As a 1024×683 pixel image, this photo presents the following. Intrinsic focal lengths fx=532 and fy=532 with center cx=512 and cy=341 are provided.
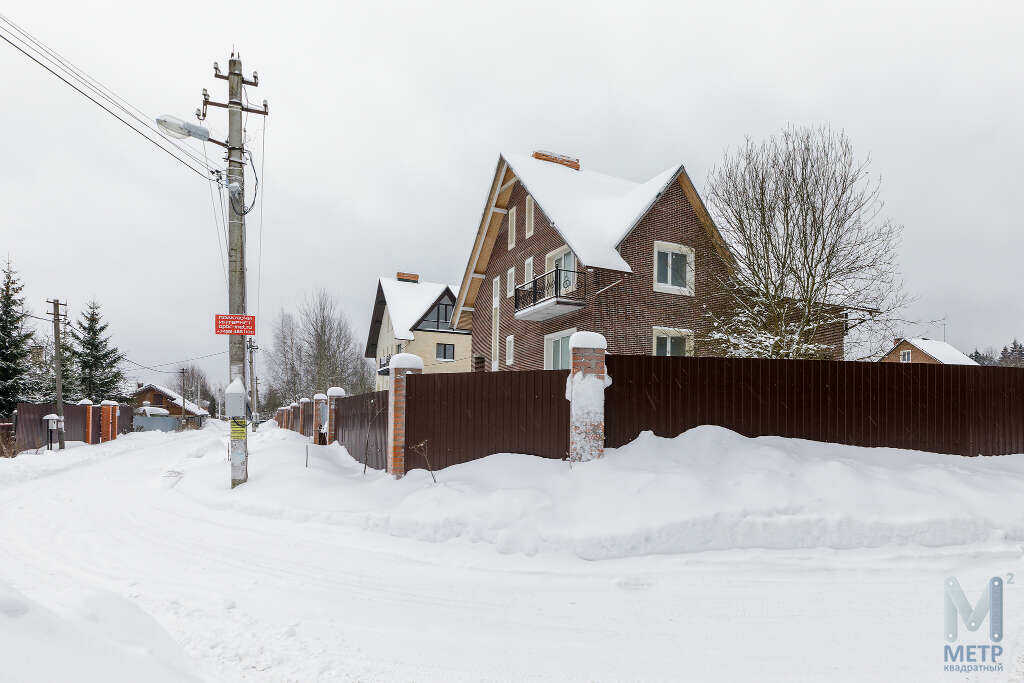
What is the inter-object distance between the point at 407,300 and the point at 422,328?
437 centimetres

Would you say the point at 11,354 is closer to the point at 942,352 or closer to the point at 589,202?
the point at 589,202

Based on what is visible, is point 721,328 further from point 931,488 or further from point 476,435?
point 476,435

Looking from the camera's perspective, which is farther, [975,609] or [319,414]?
[319,414]

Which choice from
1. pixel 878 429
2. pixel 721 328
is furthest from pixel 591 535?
pixel 721 328

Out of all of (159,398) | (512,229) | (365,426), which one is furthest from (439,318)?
(159,398)

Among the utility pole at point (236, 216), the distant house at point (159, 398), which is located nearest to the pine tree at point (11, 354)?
the utility pole at point (236, 216)

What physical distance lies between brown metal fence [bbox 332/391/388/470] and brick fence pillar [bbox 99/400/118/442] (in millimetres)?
16683

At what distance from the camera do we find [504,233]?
21.5m

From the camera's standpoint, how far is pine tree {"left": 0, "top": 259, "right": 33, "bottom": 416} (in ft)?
82.7

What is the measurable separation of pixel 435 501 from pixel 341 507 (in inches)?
59.7

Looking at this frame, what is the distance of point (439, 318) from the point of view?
3700 cm

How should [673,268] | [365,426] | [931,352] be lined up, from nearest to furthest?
1. [365,426]
2. [673,268]
3. [931,352]

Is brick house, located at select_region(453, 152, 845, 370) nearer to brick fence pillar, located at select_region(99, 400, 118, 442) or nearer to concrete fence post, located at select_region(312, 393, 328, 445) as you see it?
concrete fence post, located at select_region(312, 393, 328, 445)

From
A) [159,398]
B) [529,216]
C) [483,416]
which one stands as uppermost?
[529,216]
